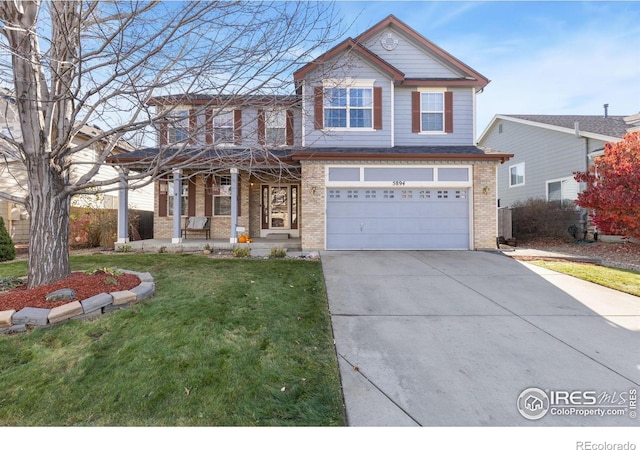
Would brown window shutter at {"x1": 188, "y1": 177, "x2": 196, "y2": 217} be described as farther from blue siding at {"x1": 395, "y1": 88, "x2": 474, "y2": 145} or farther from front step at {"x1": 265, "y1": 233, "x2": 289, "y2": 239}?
blue siding at {"x1": 395, "y1": 88, "x2": 474, "y2": 145}

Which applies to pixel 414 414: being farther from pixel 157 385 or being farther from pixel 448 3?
pixel 448 3

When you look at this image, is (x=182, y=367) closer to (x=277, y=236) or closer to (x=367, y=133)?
(x=277, y=236)

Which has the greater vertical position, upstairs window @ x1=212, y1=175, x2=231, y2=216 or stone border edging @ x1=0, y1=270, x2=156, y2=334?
upstairs window @ x1=212, y1=175, x2=231, y2=216

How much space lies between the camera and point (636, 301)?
496 centimetres

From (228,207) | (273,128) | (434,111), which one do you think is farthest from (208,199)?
(434,111)

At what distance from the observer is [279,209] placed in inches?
490

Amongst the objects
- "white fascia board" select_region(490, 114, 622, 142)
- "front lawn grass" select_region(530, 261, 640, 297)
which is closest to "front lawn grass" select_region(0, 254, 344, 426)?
"front lawn grass" select_region(530, 261, 640, 297)

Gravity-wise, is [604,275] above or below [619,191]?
below

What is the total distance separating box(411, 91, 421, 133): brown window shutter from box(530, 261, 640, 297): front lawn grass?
5738 mm

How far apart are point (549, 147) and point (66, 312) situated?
61.5 ft

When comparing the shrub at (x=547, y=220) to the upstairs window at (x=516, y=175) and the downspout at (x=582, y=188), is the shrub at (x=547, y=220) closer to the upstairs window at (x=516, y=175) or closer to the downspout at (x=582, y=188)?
the downspout at (x=582, y=188)

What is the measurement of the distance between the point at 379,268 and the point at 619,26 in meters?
7.68

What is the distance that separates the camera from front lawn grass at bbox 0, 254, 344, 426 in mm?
2316
